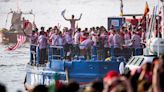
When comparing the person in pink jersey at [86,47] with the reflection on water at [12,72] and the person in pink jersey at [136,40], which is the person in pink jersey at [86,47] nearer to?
the person in pink jersey at [136,40]

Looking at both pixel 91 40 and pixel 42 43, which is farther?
pixel 42 43

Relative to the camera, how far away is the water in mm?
41091

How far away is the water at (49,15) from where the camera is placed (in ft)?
135

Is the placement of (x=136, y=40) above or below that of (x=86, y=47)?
above

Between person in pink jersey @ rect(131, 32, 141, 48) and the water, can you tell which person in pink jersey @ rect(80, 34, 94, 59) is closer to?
person in pink jersey @ rect(131, 32, 141, 48)

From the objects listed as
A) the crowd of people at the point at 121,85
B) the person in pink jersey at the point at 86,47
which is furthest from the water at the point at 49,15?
the crowd of people at the point at 121,85

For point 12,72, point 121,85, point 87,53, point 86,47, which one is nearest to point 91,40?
point 86,47

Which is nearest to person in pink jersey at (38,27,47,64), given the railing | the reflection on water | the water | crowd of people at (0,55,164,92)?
the railing

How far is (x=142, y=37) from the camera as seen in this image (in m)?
26.5

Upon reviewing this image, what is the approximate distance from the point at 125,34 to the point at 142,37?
2.49ft

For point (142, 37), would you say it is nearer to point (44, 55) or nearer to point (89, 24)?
point (44, 55)

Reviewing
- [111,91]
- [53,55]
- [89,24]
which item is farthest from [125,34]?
[89,24]

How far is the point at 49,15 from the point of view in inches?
3757

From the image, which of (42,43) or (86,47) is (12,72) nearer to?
(42,43)
